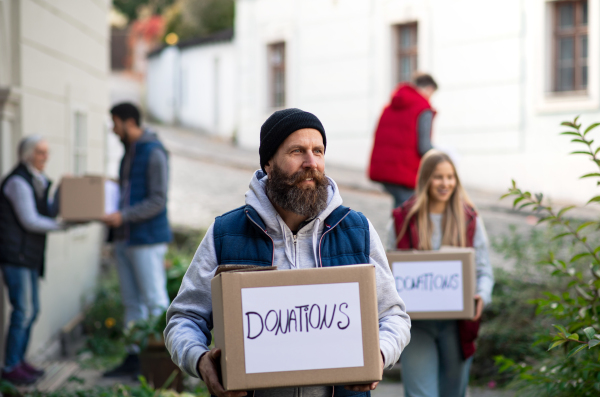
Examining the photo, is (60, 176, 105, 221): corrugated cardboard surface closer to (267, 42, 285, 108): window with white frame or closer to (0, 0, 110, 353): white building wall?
(0, 0, 110, 353): white building wall

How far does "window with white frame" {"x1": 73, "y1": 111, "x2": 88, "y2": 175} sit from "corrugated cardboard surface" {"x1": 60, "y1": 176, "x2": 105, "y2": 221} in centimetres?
258

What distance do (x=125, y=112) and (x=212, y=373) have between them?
4317 mm

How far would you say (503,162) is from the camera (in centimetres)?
1430

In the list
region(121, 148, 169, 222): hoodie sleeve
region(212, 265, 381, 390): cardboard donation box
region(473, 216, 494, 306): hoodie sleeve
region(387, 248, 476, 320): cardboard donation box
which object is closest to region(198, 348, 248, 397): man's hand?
region(212, 265, 381, 390): cardboard donation box

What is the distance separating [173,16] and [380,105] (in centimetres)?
1577

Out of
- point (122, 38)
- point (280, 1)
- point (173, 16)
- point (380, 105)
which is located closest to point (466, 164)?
point (380, 105)

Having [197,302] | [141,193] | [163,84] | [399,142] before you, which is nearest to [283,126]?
[197,302]

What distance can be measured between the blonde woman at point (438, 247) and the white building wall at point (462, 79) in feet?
28.1

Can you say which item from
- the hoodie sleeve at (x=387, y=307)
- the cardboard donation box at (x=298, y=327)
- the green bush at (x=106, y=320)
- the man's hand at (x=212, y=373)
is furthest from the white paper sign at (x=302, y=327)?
the green bush at (x=106, y=320)

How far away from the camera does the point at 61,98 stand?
26.9ft

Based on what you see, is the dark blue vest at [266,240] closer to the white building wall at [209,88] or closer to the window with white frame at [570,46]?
the window with white frame at [570,46]

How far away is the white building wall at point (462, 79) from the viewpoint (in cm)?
1347

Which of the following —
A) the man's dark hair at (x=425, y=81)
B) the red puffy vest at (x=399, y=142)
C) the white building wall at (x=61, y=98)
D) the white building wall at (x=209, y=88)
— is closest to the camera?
the red puffy vest at (x=399, y=142)

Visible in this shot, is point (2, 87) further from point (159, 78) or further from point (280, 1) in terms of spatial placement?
point (159, 78)
